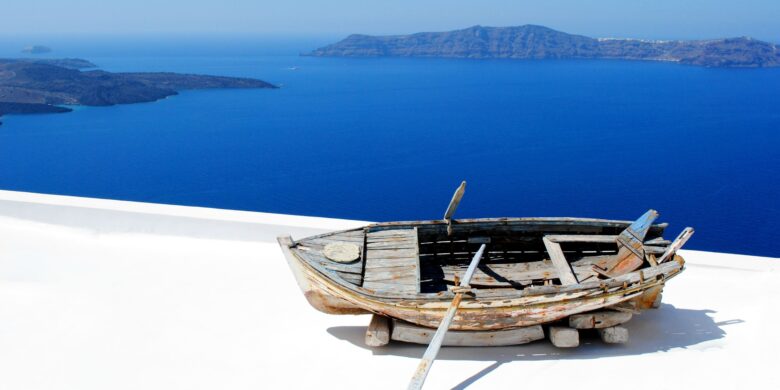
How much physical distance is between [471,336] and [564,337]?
0.53 m

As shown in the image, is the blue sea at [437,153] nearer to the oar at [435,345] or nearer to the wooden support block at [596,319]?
the wooden support block at [596,319]

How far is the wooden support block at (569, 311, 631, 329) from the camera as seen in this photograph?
3.54 metres

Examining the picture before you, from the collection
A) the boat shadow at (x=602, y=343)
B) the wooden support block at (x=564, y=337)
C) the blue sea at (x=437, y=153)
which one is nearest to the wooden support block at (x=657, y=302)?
the boat shadow at (x=602, y=343)

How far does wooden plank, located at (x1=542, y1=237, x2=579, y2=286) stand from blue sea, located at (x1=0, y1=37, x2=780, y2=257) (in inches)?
850

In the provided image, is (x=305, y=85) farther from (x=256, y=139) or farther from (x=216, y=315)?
(x=216, y=315)

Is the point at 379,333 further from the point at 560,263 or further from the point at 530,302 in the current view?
the point at 560,263

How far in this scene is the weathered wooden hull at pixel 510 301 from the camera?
335 centimetres

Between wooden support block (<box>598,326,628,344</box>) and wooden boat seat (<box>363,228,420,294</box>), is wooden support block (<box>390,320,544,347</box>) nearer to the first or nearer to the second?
wooden boat seat (<box>363,228,420,294</box>)

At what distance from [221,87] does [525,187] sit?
34.8 m

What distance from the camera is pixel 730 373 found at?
3.46m

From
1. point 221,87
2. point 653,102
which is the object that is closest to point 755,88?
point 653,102

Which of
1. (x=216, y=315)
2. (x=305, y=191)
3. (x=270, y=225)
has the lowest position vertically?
(x=305, y=191)

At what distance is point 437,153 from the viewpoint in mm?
34812

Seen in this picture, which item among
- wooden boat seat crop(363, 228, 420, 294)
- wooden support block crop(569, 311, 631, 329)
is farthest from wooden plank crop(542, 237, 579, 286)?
wooden boat seat crop(363, 228, 420, 294)
